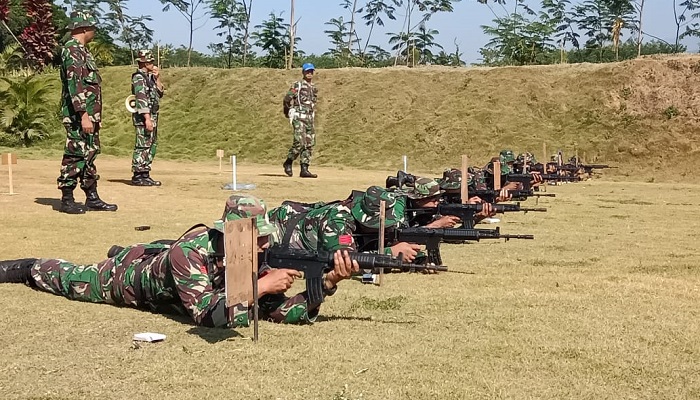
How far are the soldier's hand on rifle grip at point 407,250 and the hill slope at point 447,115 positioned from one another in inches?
754

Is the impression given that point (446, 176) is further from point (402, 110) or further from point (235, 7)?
point (235, 7)

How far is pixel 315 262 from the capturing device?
5.06 m

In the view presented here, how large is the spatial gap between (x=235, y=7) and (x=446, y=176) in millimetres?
41973

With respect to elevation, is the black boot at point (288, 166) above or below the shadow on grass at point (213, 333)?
above

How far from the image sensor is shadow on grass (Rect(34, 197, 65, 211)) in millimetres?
11144

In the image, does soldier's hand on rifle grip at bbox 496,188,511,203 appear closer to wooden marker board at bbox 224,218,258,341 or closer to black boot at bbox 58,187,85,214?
black boot at bbox 58,187,85,214

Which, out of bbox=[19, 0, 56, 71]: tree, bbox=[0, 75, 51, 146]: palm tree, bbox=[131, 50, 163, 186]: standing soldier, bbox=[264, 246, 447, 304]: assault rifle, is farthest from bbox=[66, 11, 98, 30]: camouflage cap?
bbox=[19, 0, 56, 71]: tree

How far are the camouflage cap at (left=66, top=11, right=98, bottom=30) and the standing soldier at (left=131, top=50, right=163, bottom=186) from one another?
11.4 ft

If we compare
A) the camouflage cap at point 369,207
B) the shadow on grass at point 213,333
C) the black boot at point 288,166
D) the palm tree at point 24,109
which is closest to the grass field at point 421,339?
the shadow on grass at point 213,333

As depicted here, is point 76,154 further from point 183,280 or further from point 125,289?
point 183,280

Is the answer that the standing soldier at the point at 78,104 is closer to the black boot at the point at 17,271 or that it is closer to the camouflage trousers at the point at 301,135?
the black boot at the point at 17,271

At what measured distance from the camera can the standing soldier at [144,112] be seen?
45.1ft

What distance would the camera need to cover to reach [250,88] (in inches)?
1352

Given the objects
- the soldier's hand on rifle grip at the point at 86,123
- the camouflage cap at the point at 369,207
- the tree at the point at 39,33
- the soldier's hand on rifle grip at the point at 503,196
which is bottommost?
the soldier's hand on rifle grip at the point at 503,196
